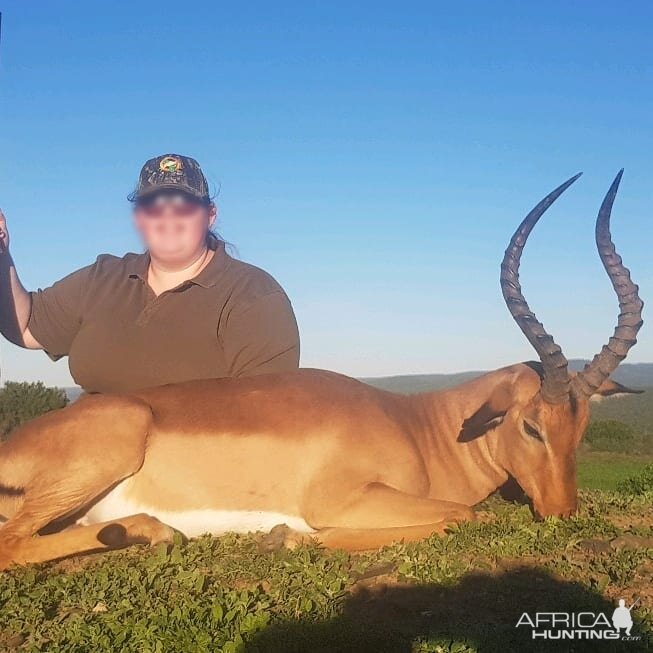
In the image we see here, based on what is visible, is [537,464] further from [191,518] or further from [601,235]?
[191,518]

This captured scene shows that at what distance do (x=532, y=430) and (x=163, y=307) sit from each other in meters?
3.43

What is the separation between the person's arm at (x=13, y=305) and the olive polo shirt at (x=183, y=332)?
33.4 inches

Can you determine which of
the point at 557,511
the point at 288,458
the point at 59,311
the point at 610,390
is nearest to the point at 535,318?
the point at 610,390

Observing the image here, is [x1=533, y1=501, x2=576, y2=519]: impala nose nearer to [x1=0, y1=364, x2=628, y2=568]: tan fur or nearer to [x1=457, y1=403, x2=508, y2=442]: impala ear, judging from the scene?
[x1=0, y1=364, x2=628, y2=568]: tan fur

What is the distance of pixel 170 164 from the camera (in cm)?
743

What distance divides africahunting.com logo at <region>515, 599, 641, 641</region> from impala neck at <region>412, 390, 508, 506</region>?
259 cm

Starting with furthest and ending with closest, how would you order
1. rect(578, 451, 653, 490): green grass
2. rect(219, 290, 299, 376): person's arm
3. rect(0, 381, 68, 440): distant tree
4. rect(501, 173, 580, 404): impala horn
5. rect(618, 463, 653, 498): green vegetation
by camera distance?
rect(0, 381, 68, 440): distant tree → rect(578, 451, 653, 490): green grass → rect(618, 463, 653, 498): green vegetation → rect(219, 290, 299, 376): person's arm → rect(501, 173, 580, 404): impala horn

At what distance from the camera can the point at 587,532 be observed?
5277mm

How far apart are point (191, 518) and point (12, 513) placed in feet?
4.45

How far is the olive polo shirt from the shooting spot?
6.91 m

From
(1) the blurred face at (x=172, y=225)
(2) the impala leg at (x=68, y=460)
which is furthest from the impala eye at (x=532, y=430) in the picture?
(1) the blurred face at (x=172, y=225)

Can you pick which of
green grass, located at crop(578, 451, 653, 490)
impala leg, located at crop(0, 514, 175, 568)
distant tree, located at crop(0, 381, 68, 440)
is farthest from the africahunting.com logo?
distant tree, located at crop(0, 381, 68, 440)

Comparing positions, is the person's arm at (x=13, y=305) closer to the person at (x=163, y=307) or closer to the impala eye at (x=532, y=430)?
the person at (x=163, y=307)

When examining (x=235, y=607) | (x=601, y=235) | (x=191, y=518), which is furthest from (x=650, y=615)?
(x=601, y=235)
